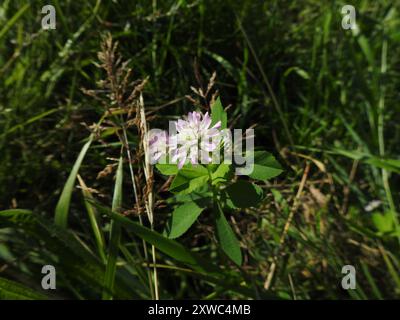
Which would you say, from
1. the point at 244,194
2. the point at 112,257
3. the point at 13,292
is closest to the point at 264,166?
the point at 244,194

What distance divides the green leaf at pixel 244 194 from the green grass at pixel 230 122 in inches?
12.9

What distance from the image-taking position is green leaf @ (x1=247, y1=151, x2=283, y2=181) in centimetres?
86

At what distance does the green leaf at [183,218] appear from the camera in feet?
2.88

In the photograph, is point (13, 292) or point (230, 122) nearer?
point (13, 292)

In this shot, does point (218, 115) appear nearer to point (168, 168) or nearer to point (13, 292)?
point (168, 168)

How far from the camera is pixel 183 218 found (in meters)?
0.89

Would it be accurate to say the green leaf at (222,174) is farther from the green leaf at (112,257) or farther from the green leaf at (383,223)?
the green leaf at (383,223)

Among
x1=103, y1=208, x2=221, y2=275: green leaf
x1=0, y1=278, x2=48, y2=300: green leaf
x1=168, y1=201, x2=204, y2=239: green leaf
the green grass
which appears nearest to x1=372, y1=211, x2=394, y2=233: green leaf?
the green grass

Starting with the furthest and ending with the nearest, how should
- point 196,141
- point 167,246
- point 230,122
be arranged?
point 230,122 → point 167,246 → point 196,141

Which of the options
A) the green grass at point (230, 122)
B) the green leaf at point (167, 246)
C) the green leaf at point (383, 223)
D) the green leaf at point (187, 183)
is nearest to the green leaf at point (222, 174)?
the green leaf at point (187, 183)

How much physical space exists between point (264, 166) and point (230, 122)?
0.54m

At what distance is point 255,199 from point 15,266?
67 cm

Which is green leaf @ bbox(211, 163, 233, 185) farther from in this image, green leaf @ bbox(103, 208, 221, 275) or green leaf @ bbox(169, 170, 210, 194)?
green leaf @ bbox(103, 208, 221, 275)
